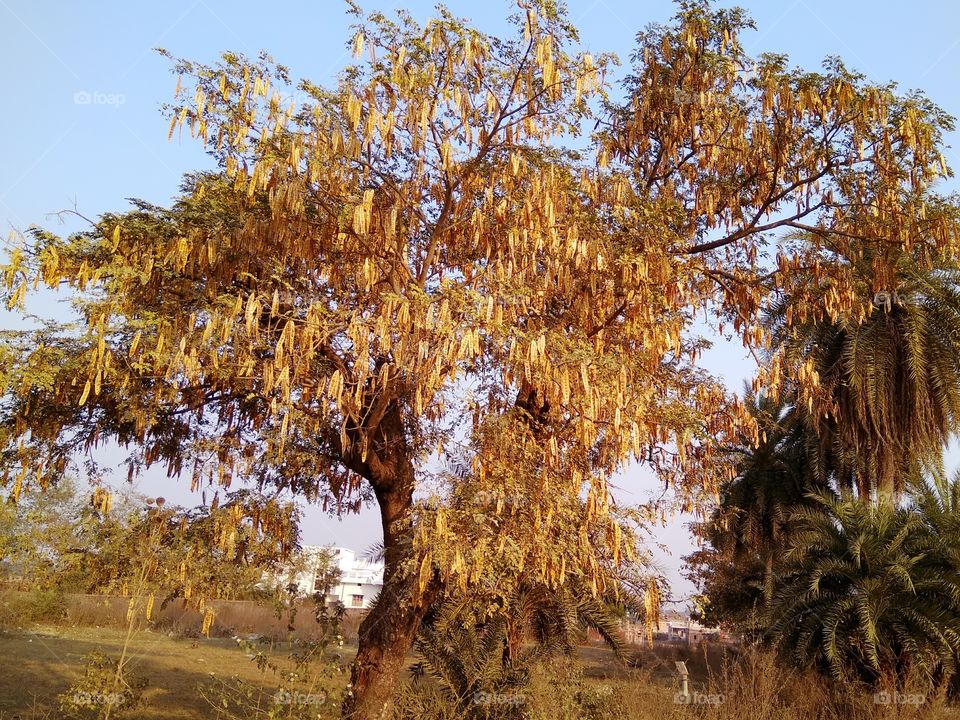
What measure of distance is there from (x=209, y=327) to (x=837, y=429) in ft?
51.0

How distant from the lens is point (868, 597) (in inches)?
555

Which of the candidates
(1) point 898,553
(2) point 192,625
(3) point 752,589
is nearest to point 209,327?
(1) point 898,553

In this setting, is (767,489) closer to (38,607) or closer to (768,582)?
(768,582)

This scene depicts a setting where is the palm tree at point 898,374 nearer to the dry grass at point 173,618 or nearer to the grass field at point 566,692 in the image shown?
the grass field at point 566,692

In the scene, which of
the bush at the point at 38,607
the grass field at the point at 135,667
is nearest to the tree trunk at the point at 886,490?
the grass field at the point at 135,667

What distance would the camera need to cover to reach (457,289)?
7457 millimetres

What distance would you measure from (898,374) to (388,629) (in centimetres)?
1341

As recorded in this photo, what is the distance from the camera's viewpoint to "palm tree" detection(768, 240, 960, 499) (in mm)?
16609

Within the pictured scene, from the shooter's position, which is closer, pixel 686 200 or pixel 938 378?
pixel 686 200

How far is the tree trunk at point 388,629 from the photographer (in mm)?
8492

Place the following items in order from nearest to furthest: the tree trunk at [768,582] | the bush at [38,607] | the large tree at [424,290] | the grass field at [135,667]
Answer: the large tree at [424,290]
the grass field at [135,667]
the tree trunk at [768,582]
the bush at [38,607]

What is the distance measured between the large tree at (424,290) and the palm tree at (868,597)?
6.56 m

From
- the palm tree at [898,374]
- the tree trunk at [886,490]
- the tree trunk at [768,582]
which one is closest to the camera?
the tree trunk at [886,490]

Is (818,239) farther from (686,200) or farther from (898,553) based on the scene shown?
(898,553)
